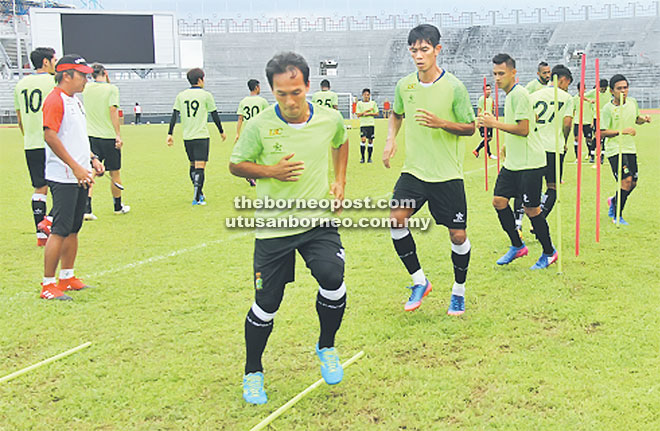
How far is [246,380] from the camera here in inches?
158

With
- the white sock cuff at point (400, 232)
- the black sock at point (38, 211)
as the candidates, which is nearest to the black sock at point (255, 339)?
the white sock cuff at point (400, 232)

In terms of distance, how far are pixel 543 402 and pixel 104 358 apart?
298 centimetres

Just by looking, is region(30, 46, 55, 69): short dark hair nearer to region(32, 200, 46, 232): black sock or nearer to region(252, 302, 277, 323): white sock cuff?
region(32, 200, 46, 232): black sock

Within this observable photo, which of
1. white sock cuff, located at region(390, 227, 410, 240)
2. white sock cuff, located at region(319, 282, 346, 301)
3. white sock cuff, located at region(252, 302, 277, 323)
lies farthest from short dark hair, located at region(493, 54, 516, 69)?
white sock cuff, located at region(252, 302, 277, 323)

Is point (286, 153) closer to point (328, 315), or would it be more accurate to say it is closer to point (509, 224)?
point (328, 315)

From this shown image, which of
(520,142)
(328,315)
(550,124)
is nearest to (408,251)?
(328,315)

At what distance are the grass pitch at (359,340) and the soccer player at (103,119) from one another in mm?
2265

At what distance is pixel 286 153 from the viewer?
157 inches

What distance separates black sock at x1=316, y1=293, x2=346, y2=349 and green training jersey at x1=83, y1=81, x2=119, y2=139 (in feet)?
24.9

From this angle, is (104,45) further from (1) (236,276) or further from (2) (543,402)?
(2) (543,402)

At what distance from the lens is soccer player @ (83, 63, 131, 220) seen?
34.5ft

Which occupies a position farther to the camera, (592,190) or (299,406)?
(592,190)

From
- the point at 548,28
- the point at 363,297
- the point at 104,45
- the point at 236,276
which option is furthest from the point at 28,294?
the point at 548,28

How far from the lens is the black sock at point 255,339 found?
4.00 metres
